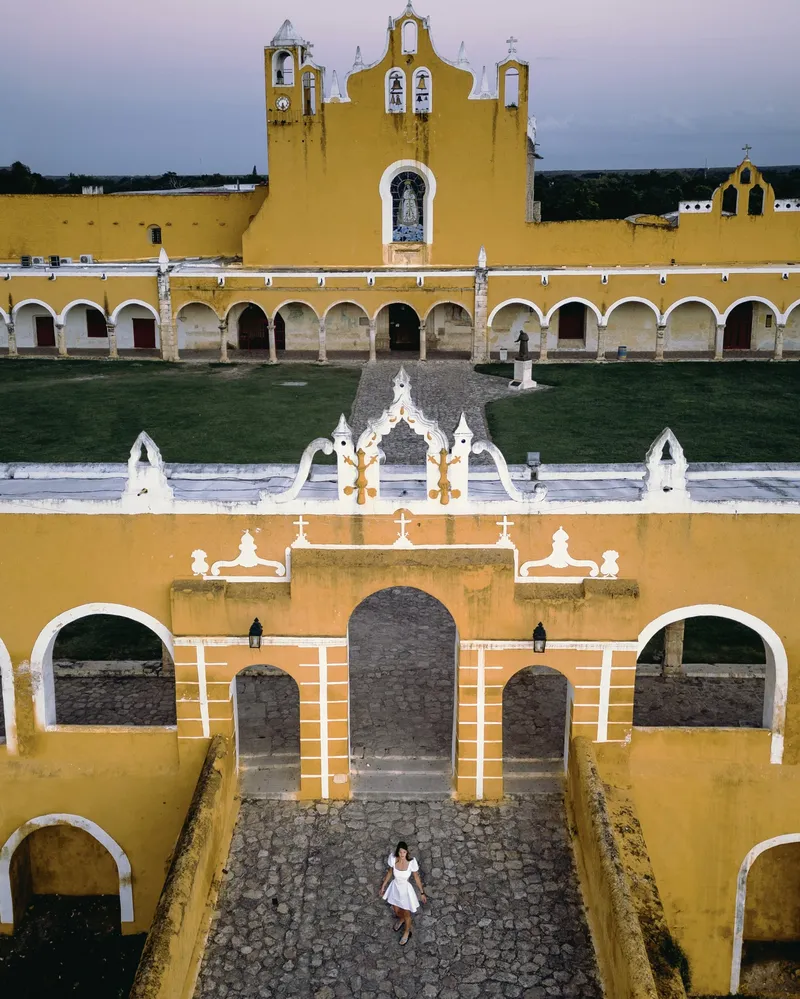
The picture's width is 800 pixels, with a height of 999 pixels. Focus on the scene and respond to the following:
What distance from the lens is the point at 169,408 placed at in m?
24.5

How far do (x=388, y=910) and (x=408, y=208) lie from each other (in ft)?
87.8

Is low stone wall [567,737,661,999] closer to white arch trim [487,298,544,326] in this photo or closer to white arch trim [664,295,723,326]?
white arch trim [487,298,544,326]

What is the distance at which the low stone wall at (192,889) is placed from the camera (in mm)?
6297

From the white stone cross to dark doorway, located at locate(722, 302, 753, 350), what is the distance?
26212 millimetres

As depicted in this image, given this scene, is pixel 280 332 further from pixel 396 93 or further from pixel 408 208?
pixel 396 93

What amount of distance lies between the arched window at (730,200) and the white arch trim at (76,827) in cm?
2795

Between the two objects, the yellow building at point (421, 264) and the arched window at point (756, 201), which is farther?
the arched window at point (756, 201)

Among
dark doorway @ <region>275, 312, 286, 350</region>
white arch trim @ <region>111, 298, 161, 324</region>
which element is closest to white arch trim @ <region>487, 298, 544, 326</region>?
dark doorway @ <region>275, 312, 286, 350</region>

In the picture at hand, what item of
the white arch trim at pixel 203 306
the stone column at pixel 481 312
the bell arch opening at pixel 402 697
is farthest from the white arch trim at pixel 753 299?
the bell arch opening at pixel 402 697

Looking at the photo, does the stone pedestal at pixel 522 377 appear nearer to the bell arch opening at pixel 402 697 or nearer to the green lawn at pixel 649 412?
the green lawn at pixel 649 412

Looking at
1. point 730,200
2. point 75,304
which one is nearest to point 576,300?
point 730,200

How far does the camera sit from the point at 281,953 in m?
7.30

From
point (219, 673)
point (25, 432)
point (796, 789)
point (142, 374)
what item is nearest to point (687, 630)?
point (796, 789)

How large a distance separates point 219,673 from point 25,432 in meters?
15.2
